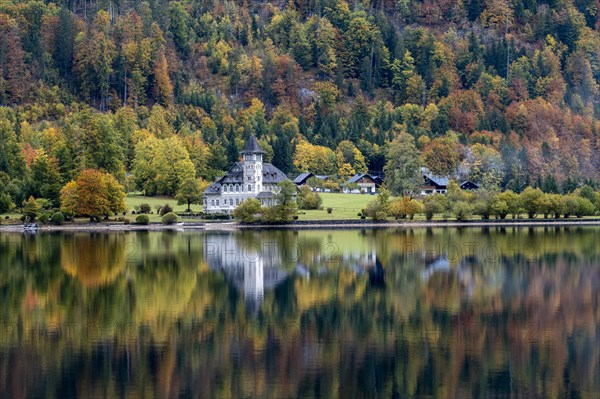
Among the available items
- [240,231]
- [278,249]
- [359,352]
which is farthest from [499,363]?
[240,231]

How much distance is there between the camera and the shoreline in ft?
333

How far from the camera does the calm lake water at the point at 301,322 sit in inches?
1321

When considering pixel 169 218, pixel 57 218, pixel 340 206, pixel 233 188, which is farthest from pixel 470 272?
pixel 233 188

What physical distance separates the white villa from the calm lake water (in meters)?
47.5

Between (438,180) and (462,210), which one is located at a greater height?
(438,180)

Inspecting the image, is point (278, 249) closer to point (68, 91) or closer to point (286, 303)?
point (286, 303)

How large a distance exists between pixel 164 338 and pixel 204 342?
1.79 m

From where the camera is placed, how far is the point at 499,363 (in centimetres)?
3606

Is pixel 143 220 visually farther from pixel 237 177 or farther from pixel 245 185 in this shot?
pixel 237 177

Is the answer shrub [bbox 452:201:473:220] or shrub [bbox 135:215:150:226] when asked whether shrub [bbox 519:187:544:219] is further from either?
shrub [bbox 135:215:150:226]

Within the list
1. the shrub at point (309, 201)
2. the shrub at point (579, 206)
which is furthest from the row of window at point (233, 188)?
the shrub at point (579, 206)

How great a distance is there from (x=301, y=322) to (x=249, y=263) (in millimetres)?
22443

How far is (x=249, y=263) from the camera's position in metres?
65.6

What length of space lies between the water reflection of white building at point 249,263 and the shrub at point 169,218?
57.1 ft
